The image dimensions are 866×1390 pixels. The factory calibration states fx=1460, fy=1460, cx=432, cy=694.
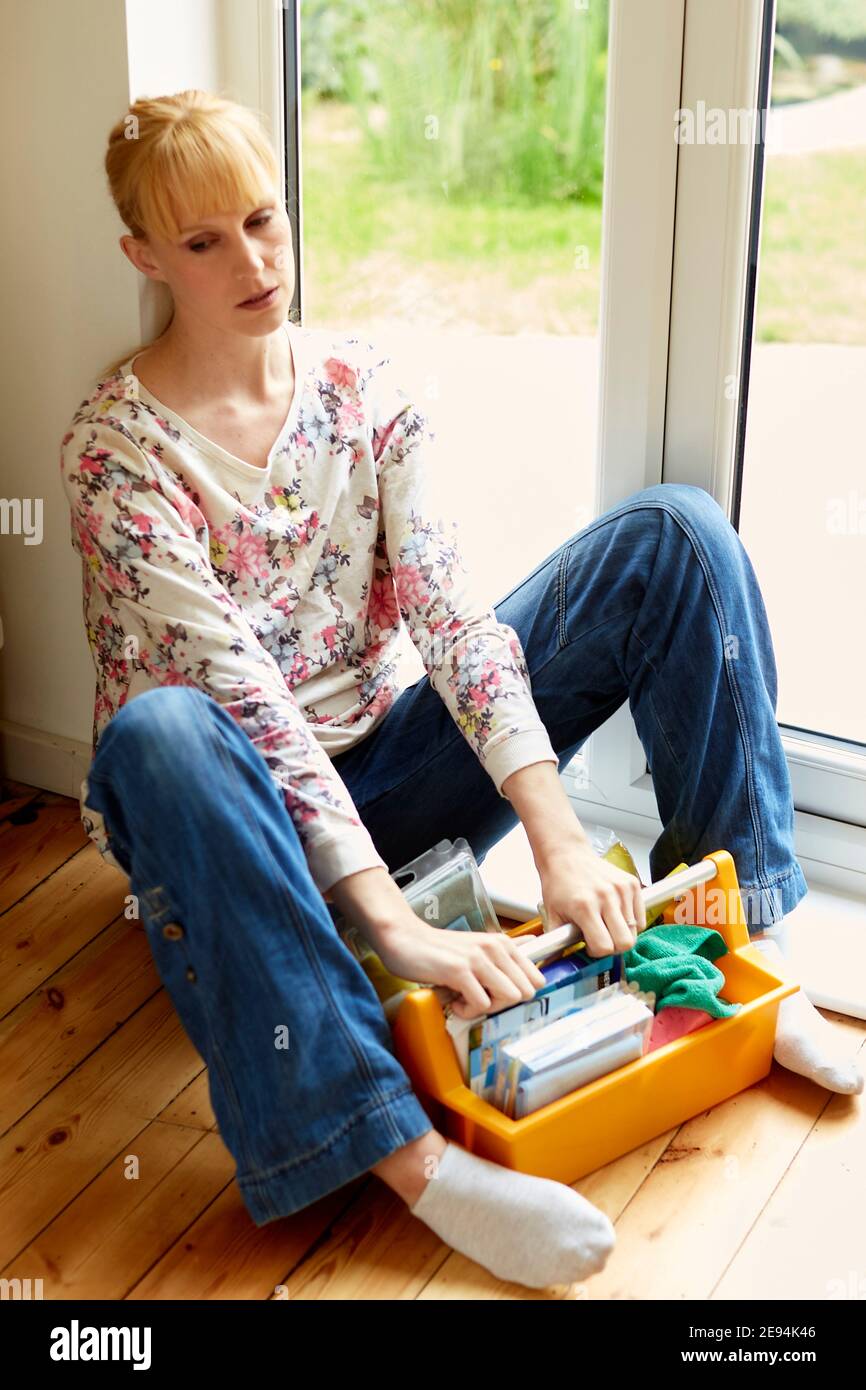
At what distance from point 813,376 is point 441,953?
768 mm

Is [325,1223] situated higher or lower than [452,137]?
lower

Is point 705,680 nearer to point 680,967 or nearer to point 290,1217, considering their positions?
point 680,967

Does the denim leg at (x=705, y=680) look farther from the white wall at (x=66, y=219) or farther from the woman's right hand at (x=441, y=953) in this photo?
the white wall at (x=66, y=219)

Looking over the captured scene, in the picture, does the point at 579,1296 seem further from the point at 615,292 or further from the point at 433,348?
the point at 433,348

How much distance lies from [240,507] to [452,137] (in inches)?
22.1

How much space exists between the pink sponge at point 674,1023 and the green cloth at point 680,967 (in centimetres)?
1

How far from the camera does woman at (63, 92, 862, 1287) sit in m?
1.19

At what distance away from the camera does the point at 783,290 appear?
1.55 meters

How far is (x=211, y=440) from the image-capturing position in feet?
4.66

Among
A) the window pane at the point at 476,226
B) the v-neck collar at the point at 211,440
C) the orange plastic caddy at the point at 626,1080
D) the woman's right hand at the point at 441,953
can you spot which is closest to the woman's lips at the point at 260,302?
the v-neck collar at the point at 211,440

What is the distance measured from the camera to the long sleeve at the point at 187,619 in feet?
4.27

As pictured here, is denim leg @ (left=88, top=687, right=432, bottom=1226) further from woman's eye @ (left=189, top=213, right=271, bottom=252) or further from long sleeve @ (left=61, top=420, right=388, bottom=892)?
woman's eye @ (left=189, top=213, right=271, bottom=252)
